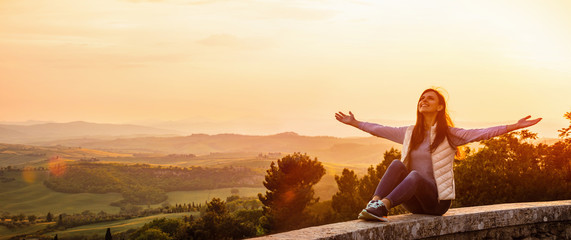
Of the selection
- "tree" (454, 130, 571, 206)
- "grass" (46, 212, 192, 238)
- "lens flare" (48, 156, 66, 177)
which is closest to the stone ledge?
"tree" (454, 130, 571, 206)

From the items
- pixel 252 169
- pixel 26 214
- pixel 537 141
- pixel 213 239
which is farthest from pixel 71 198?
pixel 537 141

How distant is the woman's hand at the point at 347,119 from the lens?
740cm

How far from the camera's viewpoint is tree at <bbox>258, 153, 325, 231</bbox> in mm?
Result: 51188

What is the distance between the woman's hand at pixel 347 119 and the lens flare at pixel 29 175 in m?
180

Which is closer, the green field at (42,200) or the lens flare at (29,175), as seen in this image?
the green field at (42,200)

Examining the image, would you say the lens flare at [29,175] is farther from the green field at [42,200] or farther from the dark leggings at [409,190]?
the dark leggings at [409,190]

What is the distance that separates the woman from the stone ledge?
211 millimetres

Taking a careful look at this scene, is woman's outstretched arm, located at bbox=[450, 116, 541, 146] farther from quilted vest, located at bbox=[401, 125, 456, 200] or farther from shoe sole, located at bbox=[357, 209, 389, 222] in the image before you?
shoe sole, located at bbox=[357, 209, 389, 222]

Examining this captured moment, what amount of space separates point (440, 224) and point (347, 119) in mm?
1953

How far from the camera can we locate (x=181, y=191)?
152 metres

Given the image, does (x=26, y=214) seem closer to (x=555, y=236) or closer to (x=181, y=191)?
(x=181, y=191)

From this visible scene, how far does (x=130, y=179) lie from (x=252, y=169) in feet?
130

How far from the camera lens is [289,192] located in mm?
52625

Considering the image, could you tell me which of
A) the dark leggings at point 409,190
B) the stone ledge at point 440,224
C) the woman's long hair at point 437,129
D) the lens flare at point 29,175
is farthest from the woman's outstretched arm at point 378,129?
the lens flare at point 29,175
